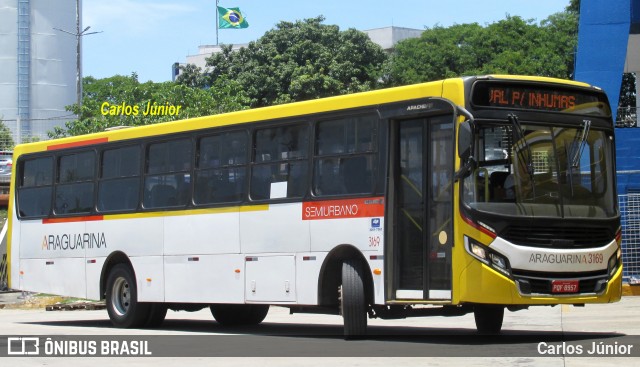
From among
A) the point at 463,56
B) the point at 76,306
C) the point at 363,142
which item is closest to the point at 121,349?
the point at 363,142

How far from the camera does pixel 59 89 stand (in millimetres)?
124500

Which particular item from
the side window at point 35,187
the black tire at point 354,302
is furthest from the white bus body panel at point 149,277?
the black tire at point 354,302

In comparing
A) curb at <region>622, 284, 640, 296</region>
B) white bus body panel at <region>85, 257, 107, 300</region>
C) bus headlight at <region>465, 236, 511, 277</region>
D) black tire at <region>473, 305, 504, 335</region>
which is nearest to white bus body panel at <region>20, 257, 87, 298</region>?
white bus body panel at <region>85, 257, 107, 300</region>

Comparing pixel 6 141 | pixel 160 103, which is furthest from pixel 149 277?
pixel 6 141

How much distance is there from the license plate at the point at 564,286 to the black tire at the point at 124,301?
788 cm

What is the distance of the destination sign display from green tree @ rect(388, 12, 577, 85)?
49.7 meters

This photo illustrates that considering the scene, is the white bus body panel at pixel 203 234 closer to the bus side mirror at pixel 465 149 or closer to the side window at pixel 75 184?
the side window at pixel 75 184

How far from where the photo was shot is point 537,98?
14109mm

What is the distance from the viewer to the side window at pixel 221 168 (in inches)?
670

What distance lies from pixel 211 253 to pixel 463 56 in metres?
51.0

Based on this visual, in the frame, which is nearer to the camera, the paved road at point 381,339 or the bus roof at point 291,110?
the paved road at point 381,339

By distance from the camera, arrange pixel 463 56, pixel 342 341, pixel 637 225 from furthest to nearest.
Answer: pixel 463 56 → pixel 637 225 → pixel 342 341

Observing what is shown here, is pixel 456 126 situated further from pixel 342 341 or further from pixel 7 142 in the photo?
pixel 7 142

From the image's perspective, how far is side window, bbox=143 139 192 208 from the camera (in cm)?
1811
